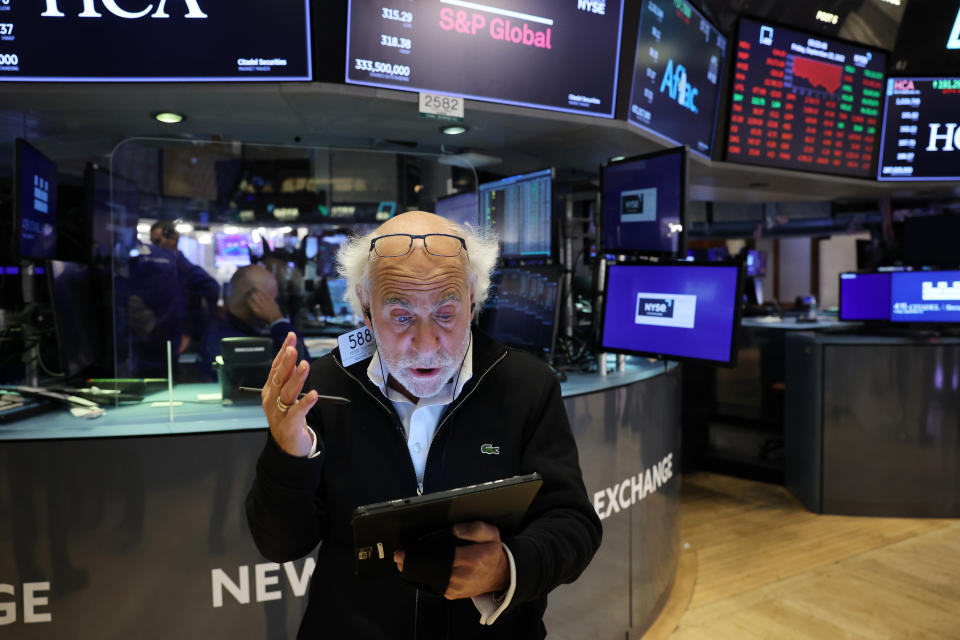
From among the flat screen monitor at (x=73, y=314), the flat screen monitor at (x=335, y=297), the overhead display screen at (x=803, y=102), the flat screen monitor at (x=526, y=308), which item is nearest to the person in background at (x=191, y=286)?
the flat screen monitor at (x=73, y=314)

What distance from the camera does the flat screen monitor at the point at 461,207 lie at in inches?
132

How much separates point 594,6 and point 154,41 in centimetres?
183

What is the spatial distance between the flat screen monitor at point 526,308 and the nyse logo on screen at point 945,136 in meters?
3.68

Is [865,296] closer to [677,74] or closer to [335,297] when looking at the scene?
[677,74]

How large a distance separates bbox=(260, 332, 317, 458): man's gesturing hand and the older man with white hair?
5 cm

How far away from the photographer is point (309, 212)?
4.45 meters

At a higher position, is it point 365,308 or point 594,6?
point 594,6

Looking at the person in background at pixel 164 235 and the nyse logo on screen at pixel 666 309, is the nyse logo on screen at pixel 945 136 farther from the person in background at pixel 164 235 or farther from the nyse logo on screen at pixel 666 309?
the person in background at pixel 164 235

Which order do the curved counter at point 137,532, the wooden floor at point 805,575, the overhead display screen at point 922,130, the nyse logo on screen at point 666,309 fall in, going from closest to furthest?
the curved counter at point 137,532 < the nyse logo on screen at point 666,309 < the wooden floor at point 805,575 < the overhead display screen at point 922,130

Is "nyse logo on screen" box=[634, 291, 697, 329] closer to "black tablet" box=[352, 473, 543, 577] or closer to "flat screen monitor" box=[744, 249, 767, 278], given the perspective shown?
"black tablet" box=[352, 473, 543, 577]

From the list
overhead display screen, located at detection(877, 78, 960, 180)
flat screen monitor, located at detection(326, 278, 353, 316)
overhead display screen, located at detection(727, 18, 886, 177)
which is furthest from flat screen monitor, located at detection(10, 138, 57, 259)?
overhead display screen, located at detection(877, 78, 960, 180)

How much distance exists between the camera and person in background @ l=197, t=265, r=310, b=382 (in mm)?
3441

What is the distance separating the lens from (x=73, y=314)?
2369mm

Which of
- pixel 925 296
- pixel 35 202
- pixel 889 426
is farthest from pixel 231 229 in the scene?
pixel 925 296
